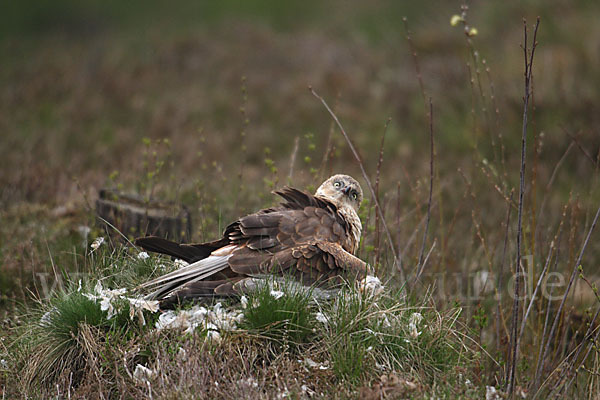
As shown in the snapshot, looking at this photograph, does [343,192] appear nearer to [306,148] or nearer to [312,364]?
[312,364]

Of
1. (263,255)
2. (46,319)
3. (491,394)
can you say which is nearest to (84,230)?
(46,319)

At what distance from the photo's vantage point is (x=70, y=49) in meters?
17.2

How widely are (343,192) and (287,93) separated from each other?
10.7 m

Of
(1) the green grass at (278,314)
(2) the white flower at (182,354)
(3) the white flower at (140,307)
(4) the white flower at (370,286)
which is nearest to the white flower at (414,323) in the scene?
(4) the white flower at (370,286)

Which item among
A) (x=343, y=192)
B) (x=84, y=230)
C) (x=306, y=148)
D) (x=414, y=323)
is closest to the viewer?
(x=414, y=323)

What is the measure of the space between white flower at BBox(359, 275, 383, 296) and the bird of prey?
7 cm

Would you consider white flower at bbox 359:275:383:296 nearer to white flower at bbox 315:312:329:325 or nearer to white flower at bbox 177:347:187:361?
white flower at bbox 315:312:329:325

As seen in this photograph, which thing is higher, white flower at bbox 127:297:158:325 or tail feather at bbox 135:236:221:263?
tail feather at bbox 135:236:221:263

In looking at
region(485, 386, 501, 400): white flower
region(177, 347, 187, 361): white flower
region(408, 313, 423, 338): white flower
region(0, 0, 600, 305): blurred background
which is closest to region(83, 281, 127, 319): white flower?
region(177, 347, 187, 361): white flower

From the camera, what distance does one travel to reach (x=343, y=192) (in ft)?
17.0

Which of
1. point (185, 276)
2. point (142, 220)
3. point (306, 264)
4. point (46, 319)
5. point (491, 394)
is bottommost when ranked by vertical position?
point (491, 394)

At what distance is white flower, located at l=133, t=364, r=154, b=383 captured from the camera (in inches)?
158

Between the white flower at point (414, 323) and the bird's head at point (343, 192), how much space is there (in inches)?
41.5

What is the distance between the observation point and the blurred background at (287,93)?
10703 millimetres
